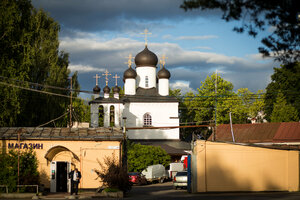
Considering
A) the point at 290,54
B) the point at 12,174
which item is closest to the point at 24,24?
the point at 12,174

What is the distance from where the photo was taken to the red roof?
46594 millimetres

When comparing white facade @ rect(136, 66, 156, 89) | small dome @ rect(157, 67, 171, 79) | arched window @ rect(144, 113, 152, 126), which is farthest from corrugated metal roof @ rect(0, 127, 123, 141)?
white facade @ rect(136, 66, 156, 89)

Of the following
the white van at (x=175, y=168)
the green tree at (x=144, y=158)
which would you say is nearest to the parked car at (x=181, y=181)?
the green tree at (x=144, y=158)

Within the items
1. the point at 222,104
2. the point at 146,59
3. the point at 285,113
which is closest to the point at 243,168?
the point at 285,113

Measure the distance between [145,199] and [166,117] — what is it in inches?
1682

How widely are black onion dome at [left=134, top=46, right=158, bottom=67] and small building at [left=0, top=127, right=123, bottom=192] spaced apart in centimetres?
3993

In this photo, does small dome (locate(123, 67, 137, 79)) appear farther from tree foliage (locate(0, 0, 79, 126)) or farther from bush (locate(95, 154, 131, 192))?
bush (locate(95, 154, 131, 192))

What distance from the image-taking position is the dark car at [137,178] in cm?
4209

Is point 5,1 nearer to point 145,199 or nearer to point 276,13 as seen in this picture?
point 145,199

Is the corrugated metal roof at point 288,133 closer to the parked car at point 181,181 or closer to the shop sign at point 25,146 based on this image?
the parked car at point 181,181

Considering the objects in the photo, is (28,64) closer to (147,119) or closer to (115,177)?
(115,177)

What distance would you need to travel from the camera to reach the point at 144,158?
4978cm

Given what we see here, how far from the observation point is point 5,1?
3675 cm

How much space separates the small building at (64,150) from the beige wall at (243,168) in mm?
5469
